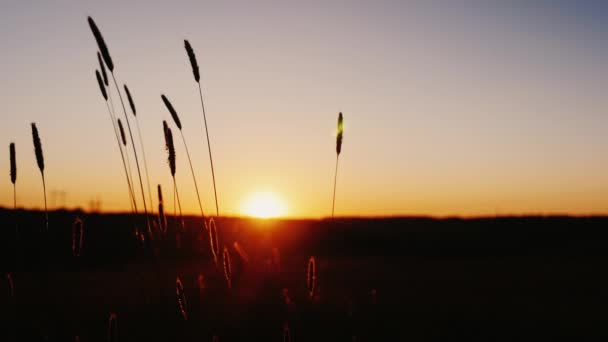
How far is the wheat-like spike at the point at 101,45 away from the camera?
1.63 m

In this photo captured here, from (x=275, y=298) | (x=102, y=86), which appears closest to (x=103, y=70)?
(x=102, y=86)

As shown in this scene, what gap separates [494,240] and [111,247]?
645 inches

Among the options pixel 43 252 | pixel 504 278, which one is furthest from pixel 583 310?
pixel 43 252

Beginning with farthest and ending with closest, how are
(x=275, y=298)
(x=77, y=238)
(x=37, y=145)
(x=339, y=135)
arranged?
1. (x=275, y=298)
2. (x=339, y=135)
3. (x=37, y=145)
4. (x=77, y=238)

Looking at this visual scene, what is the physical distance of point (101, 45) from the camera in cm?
166

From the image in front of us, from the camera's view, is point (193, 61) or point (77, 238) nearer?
point (77, 238)

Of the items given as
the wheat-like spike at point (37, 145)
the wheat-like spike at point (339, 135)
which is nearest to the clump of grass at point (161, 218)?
the wheat-like spike at point (37, 145)

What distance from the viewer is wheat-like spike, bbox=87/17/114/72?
5.36ft

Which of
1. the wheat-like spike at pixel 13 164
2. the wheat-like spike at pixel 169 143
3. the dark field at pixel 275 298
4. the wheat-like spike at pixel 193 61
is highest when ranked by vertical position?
the wheat-like spike at pixel 193 61

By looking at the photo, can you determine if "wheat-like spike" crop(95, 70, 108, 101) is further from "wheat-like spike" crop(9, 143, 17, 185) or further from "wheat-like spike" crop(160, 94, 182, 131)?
"wheat-like spike" crop(9, 143, 17, 185)

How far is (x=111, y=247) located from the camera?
20.5m

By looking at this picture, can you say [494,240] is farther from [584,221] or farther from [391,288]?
[391,288]

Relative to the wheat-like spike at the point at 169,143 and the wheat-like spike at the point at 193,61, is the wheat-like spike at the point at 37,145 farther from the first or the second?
the wheat-like spike at the point at 193,61

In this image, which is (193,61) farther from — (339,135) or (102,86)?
(339,135)
